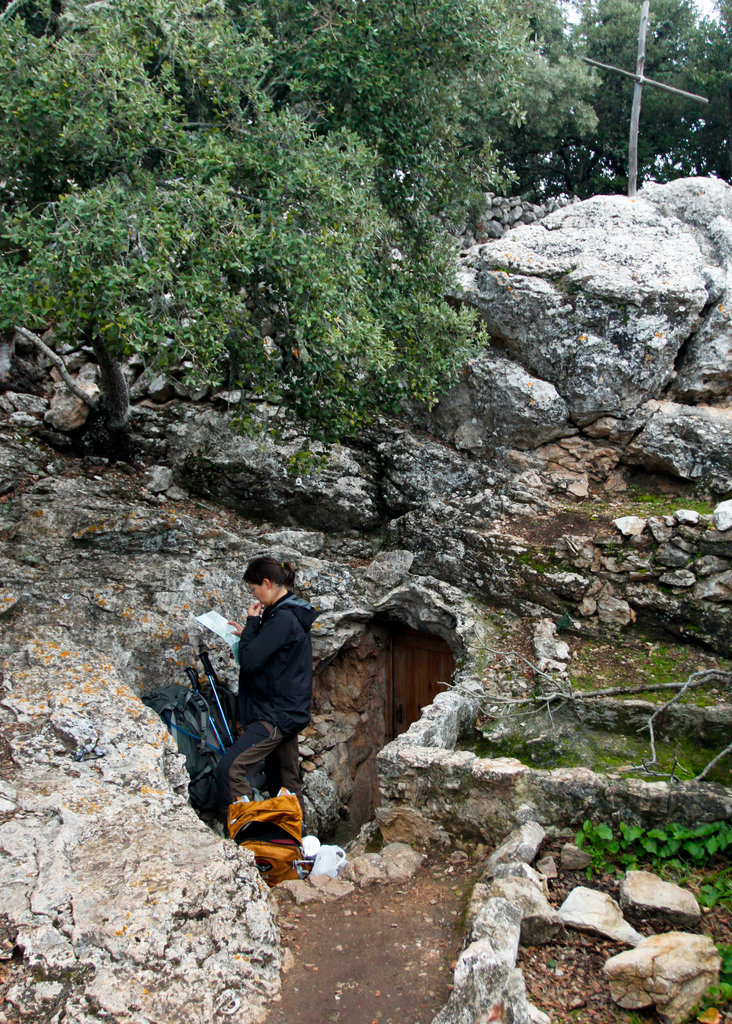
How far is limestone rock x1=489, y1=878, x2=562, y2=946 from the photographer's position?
3.63m

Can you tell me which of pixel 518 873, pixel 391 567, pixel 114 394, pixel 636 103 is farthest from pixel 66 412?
pixel 636 103

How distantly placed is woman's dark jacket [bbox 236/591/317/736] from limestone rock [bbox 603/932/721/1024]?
2575mm

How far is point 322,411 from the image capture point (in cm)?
712

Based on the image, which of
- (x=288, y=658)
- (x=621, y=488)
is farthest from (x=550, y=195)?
(x=288, y=658)

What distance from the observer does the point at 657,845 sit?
14.4 feet

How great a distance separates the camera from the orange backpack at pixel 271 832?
466cm

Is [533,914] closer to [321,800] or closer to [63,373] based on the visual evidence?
[321,800]

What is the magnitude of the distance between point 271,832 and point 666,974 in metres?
2.63

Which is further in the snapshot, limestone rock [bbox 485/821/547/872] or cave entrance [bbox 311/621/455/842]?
cave entrance [bbox 311/621/455/842]

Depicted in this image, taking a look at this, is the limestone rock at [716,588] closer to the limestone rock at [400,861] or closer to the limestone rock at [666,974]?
the limestone rock at [400,861]

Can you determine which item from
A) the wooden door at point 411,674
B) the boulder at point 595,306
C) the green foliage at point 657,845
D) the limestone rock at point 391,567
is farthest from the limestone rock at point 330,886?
the boulder at point 595,306

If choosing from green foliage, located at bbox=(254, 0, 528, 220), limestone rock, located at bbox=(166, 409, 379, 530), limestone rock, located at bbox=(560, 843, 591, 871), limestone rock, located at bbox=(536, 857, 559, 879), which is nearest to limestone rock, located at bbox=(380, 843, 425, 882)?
limestone rock, located at bbox=(536, 857, 559, 879)

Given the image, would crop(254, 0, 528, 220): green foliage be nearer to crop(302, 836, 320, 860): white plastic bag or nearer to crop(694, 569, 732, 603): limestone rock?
crop(694, 569, 732, 603): limestone rock

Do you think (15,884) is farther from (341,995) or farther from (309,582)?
(309,582)
